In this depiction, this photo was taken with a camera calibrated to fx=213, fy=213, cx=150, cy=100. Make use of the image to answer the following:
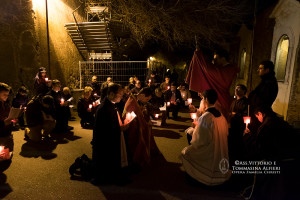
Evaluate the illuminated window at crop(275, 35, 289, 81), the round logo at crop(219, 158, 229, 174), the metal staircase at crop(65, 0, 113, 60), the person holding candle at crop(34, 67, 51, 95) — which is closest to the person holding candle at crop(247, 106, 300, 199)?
the round logo at crop(219, 158, 229, 174)

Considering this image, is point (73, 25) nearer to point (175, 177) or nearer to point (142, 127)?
point (142, 127)

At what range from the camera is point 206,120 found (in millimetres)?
3734

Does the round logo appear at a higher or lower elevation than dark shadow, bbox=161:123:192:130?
higher

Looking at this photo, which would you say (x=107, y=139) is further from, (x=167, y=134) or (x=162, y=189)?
(x=167, y=134)

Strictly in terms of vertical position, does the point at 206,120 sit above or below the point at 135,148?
above

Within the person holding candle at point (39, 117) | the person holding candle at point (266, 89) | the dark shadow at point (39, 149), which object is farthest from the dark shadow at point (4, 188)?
the person holding candle at point (266, 89)

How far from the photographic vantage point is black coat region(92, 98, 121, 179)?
153 inches

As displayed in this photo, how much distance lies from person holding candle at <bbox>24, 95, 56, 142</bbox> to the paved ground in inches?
16.9

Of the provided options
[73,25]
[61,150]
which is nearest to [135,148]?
[61,150]

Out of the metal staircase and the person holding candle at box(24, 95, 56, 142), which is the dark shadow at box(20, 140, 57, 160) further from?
the metal staircase

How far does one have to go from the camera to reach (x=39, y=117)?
20.9ft

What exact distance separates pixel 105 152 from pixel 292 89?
8693 millimetres

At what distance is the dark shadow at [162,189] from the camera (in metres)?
3.86

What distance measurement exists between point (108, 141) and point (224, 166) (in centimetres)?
218
